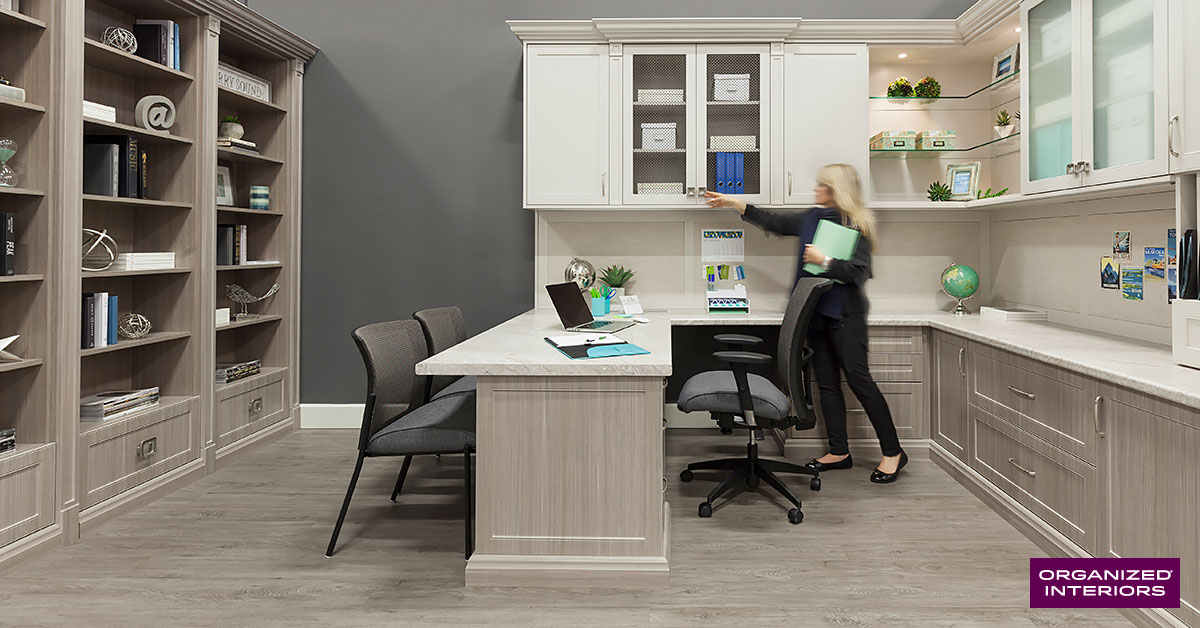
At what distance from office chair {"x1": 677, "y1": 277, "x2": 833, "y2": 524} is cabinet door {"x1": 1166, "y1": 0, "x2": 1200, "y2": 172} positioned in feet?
4.06

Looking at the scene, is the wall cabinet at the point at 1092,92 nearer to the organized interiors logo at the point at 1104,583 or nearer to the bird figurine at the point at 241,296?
the organized interiors logo at the point at 1104,583

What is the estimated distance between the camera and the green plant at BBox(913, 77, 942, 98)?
437cm

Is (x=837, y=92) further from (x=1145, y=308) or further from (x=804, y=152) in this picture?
(x=1145, y=308)

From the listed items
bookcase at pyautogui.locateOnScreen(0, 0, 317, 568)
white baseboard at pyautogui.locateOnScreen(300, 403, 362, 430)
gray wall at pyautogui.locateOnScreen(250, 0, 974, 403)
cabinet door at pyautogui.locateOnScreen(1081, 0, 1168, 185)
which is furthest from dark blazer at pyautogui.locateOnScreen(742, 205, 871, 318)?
bookcase at pyautogui.locateOnScreen(0, 0, 317, 568)

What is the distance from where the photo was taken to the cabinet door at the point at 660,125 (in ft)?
13.9

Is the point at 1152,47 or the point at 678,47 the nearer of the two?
the point at 1152,47

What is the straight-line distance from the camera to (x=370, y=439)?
2.67 metres

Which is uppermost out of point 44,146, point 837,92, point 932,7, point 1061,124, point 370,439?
point 932,7

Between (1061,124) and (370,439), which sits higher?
(1061,124)

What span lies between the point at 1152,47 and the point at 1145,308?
1.13 meters

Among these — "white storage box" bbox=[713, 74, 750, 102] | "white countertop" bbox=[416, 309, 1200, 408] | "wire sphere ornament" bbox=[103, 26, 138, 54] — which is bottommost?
"white countertop" bbox=[416, 309, 1200, 408]

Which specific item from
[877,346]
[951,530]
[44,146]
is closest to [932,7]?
[877,346]

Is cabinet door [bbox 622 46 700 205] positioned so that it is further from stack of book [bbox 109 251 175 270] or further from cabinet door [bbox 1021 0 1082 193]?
stack of book [bbox 109 251 175 270]

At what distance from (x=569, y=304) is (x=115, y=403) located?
2.05 m
